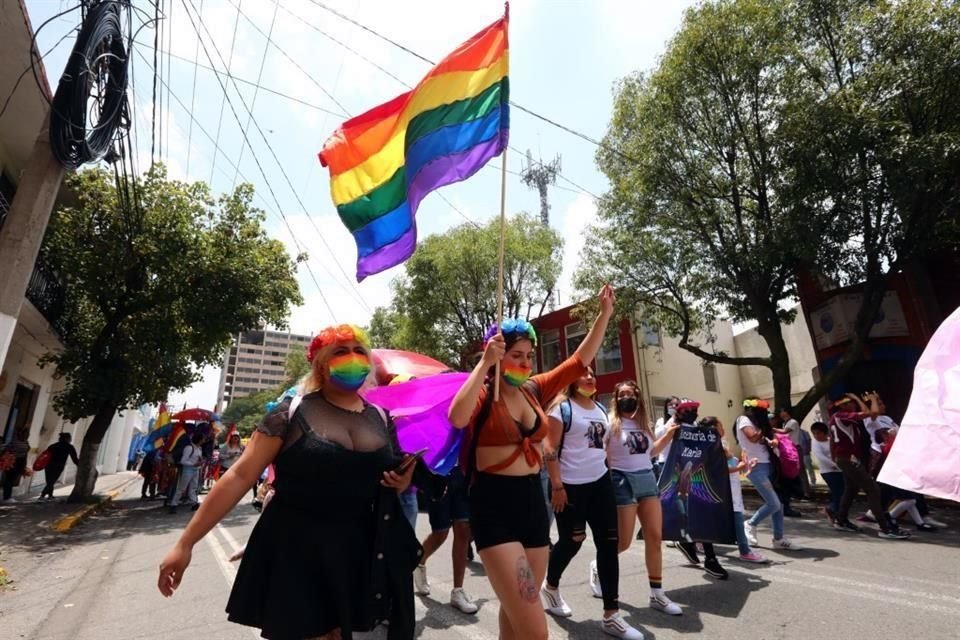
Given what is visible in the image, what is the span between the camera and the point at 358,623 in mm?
2064

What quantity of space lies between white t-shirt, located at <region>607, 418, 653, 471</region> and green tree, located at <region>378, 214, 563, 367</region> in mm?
18888

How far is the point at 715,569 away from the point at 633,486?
1.64 meters

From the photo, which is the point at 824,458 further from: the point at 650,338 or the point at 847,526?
the point at 650,338

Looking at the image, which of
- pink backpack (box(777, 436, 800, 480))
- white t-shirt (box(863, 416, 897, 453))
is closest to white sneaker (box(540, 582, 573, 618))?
pink backpack (box(777, 436, 800, 480))

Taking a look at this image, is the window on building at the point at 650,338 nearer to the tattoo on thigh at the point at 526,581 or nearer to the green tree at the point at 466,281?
the green tree at the point at 466,281

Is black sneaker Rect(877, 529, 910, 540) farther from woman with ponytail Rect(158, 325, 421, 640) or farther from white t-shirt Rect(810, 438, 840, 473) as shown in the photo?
woman with ponytail Rect(158, 325, 421, 640)

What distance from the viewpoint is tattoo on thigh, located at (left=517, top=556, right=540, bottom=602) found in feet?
8.11

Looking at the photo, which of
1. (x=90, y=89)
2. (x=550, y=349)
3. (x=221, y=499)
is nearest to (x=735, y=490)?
(x=221, y=499)

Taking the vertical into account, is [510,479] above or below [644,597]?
above

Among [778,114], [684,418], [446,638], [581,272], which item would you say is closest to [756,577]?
[684,418]

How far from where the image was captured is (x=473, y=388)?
101 inches

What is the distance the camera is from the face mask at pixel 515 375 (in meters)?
2.88

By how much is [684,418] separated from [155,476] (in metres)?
16.2

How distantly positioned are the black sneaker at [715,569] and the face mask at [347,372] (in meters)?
4.54
